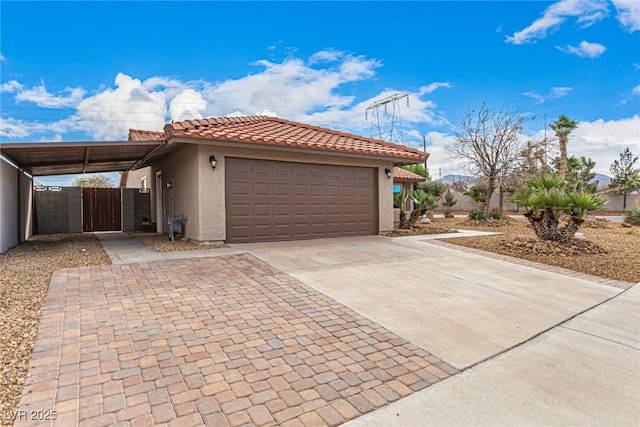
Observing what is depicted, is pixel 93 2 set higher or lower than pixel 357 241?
higher

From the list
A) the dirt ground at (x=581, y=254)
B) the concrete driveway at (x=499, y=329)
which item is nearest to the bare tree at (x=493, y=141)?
the dirt ground at (x=581, y=254)

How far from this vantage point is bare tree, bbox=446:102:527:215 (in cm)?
1995

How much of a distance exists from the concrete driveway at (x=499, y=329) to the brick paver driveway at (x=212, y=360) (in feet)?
1.03

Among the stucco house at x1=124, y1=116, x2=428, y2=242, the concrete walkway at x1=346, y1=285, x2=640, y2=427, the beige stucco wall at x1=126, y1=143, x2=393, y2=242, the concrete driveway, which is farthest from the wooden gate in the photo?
the concrete walkway at x1=346, y1=285, x2=640, y2=427

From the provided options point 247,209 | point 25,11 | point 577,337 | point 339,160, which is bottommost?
point 577,337

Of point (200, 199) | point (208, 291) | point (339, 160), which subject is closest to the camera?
point (208, 291)

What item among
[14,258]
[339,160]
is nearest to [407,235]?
[339,160]

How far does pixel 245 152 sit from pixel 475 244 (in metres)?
7.11

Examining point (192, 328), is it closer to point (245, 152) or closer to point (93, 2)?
point (245, 152)

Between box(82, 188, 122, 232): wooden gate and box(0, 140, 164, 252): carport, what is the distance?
8.11 feet

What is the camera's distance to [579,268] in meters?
7.56

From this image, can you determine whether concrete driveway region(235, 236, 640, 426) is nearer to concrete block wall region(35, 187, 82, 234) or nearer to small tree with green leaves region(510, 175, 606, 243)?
small tree with green leaves region(510, 175, 606, 243)

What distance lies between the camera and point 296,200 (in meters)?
10.8

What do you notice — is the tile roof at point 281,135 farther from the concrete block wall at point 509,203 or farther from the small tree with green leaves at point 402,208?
the concrete block wall at point 509,203
